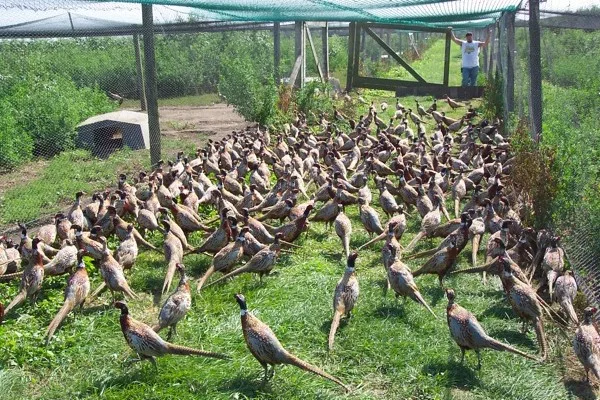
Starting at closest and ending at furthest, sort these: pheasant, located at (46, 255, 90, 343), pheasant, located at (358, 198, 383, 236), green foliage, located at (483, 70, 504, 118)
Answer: pheasant, located at (46, 255, 90, 343)
pheasant, located at (358, 198, 383, 236)
green foliage, located at (483, 70, 504, 118)

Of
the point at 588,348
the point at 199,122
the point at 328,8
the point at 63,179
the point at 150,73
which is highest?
the point at 328,8

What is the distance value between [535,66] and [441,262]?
4487mm

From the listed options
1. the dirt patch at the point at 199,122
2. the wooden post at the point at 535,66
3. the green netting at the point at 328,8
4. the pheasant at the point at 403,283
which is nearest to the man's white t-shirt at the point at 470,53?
the green netting at the point at 328,8

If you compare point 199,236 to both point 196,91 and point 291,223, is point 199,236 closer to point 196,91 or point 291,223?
point 291,223

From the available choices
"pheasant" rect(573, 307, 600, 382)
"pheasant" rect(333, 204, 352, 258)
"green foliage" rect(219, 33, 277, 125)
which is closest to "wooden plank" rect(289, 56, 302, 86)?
"green foliage" rect(219, 33, 277, 125)

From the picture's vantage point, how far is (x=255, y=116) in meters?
18.4

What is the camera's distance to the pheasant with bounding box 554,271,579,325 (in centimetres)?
733

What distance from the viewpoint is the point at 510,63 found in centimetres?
1602

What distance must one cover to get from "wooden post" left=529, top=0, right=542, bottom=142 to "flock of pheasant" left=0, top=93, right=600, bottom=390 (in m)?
1.12

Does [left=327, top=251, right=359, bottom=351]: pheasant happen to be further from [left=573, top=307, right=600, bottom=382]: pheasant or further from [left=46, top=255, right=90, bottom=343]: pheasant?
[left=46, top=255, right=90, bottom=343]: pheasant

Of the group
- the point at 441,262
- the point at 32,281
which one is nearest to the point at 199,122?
the point at 32,281

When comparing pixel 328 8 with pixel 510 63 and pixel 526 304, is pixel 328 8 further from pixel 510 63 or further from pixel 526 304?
pixel 526 304

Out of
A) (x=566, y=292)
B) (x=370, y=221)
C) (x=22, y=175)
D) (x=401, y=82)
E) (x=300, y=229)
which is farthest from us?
(x=401, y=82)

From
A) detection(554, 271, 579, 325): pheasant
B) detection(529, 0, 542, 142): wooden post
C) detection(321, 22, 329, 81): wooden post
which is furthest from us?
detection(321, 22, 329, 81): wooden post
